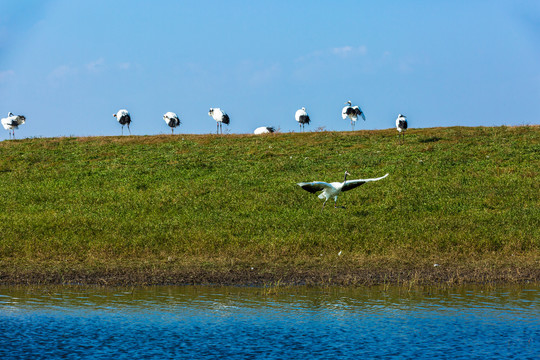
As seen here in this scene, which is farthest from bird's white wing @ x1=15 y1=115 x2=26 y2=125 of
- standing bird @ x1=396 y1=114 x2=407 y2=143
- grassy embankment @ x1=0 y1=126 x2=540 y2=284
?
standing bird @ x1=396 y1=114 x2=407 y2=143

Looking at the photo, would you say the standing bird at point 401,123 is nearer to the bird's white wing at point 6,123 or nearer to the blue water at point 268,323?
the blue water at point 268,323

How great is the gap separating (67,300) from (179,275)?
3368 mm

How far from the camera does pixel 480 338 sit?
1200 cm

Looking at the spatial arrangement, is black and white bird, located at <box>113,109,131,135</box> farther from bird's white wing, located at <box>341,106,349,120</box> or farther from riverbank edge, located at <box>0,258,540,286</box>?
riverbank edge, located at <box>0,258,540,286</box>

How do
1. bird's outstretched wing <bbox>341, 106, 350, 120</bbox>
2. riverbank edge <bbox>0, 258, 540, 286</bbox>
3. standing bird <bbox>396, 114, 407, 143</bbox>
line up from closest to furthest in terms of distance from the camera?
riverbank edge <bbox>0, 258, 540, 286</bbox> < standing bird <bbox>396, 114, 407, 143</bbox> < bird's outstretched wing <bbox>341, 106, 350, 120</bbox>

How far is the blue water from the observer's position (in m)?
11.4

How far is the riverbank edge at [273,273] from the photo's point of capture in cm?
1680

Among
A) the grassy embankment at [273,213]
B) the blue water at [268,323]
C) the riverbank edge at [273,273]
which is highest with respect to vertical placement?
the grassy embankment at [273,213]

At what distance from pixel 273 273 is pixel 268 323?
15.6 ft

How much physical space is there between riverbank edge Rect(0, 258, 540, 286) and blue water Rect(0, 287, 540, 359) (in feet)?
2.57

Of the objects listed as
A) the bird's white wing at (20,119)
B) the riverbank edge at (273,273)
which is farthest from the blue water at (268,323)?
the bird's white wing at (20,119)

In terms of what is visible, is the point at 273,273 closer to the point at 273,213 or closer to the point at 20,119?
the point at 273,213

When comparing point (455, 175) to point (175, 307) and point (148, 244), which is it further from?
point (175, 307)

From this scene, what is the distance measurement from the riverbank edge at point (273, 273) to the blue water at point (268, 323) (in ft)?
2.57
